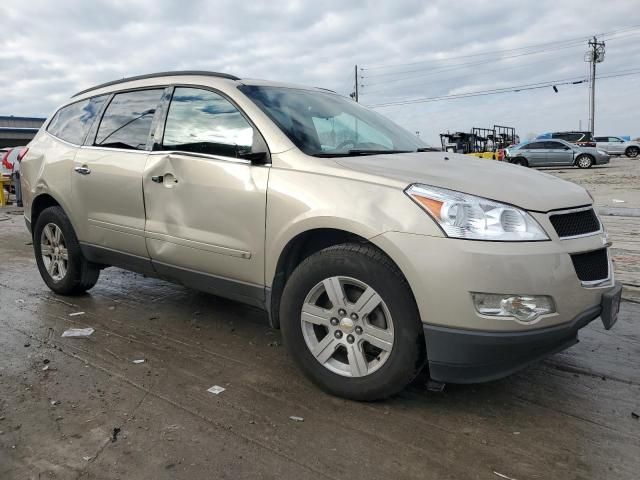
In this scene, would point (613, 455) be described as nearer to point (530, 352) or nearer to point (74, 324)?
point (530, 352)

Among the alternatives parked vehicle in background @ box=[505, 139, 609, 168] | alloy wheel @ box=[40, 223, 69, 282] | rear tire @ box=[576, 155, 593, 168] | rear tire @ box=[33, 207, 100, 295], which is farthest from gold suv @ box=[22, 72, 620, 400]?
rear tire @ box=[576, 155, 593, 168]

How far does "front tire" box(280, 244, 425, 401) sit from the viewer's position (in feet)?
8.90

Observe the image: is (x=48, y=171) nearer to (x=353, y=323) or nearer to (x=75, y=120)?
(x=75, y=120)

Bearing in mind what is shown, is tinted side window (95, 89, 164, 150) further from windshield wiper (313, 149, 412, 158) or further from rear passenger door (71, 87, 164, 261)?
windshield wiper (313, 149, 412, 158)

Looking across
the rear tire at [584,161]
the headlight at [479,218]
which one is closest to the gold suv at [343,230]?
the headlight at [479,218]

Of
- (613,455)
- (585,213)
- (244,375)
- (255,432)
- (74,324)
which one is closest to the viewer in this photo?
(613,455)

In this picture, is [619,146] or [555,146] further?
[619,146]

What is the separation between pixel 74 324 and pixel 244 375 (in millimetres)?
1736

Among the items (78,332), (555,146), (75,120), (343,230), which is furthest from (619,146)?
(78,332)

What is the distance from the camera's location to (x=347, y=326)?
291 centimetres

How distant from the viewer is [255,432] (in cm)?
267

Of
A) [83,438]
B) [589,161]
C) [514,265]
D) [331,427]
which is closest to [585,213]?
[514,265]

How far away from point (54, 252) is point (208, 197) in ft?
7.65

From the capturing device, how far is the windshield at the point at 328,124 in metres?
3.41
